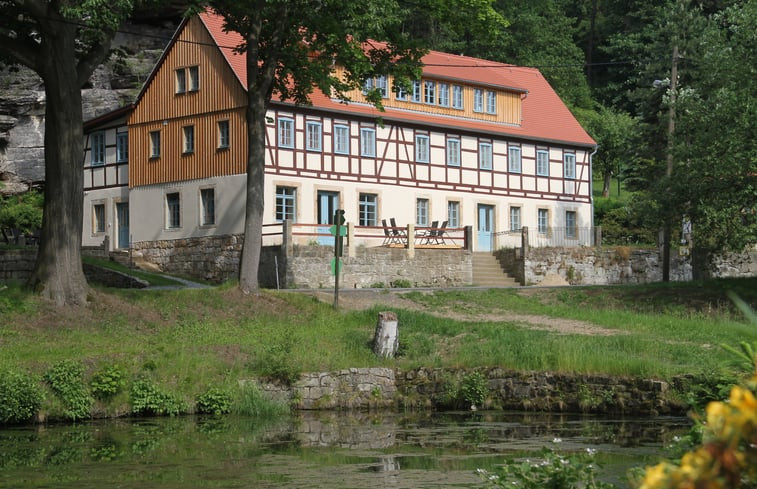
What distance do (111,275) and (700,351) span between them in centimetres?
2035

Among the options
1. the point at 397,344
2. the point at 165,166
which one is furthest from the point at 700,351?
the point at 165,166

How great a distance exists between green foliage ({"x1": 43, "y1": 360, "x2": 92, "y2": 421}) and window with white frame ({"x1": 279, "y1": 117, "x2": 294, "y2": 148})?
21110 mm

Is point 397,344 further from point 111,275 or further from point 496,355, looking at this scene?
point 111,275

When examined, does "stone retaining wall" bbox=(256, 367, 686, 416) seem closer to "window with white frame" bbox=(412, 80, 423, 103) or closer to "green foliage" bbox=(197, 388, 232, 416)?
"green foliage" bbox=(197, 388, 232, 416)

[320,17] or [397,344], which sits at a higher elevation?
[320,17]

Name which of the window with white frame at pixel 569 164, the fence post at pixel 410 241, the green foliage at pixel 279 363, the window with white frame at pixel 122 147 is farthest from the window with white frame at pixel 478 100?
the green foliage at pixel 279 363

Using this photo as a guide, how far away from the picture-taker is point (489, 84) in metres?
45.9

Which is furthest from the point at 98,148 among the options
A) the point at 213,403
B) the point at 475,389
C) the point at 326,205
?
the point at 475,389

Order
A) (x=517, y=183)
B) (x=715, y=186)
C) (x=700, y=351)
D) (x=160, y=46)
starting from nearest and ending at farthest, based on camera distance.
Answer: (x=700, y=351) < (x=715, y=186) < (x=517, y=183) < (x=160, y=46)

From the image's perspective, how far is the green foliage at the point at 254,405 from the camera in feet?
62.2

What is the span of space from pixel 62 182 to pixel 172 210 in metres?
18.1

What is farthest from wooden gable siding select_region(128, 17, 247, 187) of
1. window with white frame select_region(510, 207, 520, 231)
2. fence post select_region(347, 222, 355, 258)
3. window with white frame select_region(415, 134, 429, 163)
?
window with white frame select_region(510, 207, 520, 231)

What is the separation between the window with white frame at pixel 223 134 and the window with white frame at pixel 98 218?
7.91m

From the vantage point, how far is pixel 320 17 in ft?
86.4
